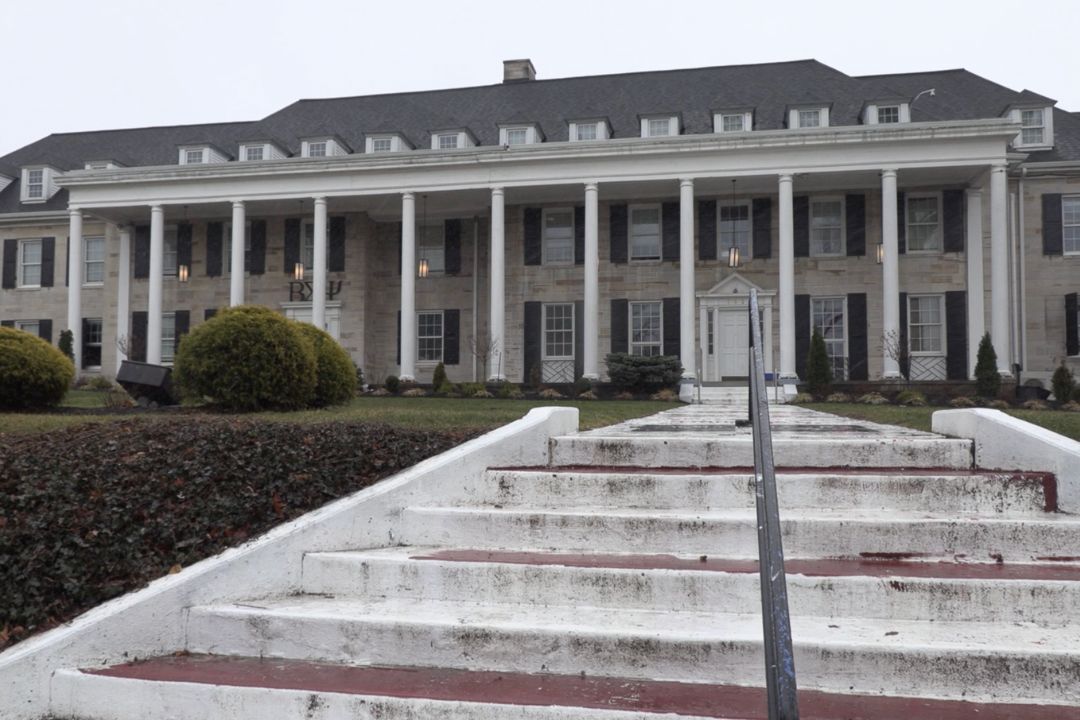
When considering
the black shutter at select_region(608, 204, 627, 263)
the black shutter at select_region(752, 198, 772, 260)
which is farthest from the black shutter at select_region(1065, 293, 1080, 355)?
the black shutter at select_region(608, 204, 627, 263)

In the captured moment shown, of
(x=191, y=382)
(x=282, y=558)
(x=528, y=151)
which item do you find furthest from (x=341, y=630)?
(x=528, y=151)

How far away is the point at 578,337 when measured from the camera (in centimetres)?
2562

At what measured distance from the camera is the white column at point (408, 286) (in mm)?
24734

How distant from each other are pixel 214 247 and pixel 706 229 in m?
16.6

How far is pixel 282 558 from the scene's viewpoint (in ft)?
12.7

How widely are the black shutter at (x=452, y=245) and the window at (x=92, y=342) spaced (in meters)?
12.9

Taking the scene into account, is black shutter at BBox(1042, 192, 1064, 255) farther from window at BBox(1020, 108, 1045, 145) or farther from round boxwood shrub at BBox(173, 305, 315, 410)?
round boxwood shrub at BBox(173, 305, 315, 410)

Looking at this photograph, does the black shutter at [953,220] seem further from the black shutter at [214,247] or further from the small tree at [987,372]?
the black shutter at [214,247]

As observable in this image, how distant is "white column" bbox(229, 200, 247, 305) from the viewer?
84.1ft

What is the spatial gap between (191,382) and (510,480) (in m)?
7.86

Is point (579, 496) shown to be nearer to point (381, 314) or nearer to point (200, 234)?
point (381, 314)

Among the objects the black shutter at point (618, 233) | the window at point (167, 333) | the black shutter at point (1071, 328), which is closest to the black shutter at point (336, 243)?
the window at point (167, 333)

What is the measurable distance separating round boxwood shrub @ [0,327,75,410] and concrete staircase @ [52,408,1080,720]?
983 cm

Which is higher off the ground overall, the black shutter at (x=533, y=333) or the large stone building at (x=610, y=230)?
the large stone building at (x=610, y=230)
